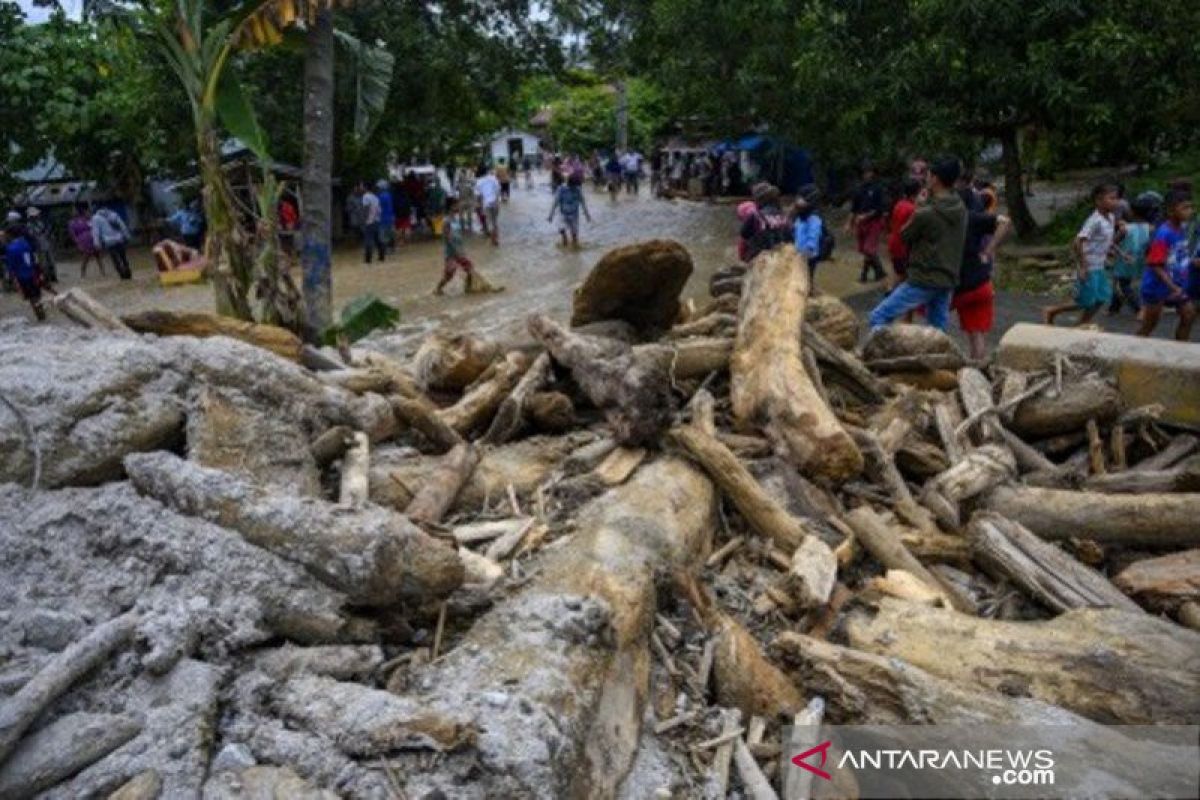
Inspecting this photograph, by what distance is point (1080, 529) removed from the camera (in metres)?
4.31

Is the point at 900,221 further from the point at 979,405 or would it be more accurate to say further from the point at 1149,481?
the point at 1149,481

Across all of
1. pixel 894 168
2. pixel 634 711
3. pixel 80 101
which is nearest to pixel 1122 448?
pixel 634 711

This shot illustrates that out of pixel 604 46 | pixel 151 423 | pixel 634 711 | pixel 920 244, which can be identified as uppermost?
pixel 604 46

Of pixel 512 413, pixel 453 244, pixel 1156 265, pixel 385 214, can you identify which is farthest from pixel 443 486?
pixel 385 214

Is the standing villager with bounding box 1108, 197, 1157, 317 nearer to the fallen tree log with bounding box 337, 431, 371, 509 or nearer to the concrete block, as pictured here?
the concrete block

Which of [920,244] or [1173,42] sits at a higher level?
[1173,42]

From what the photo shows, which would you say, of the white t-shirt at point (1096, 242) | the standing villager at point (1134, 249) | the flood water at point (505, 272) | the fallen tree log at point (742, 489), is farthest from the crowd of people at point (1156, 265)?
the fallen tree log at point (742, 489)

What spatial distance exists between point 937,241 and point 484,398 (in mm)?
3715

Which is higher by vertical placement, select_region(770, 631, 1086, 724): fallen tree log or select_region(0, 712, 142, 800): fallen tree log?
select_region(0, 712, 142, 800): fallen tree log

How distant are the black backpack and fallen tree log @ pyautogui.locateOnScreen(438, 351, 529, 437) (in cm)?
475

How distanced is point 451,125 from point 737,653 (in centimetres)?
1864

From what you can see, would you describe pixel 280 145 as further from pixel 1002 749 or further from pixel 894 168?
pixel 1002 749

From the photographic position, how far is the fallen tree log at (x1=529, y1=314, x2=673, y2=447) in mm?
4543

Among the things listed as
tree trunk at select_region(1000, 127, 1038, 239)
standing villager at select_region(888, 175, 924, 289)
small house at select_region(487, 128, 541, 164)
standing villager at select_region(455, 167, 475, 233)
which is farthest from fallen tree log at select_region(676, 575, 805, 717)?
small house at select_region(487, 128, 541, 164)
